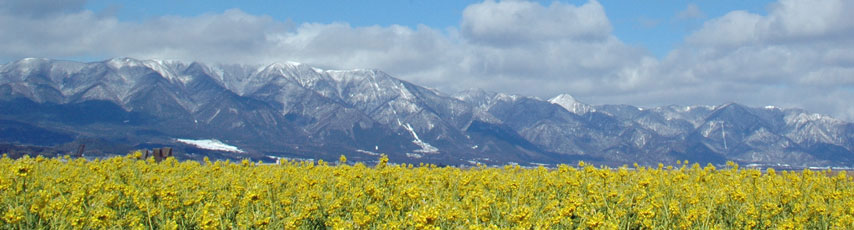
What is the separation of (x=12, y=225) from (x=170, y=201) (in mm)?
1932

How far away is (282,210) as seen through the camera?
10094mm

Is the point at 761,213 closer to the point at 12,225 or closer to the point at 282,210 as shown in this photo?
the point at 282,210

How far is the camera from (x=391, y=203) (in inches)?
403

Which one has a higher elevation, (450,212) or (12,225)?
(450,212)

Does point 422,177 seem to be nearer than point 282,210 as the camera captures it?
No

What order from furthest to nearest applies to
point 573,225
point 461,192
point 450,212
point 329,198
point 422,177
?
point 422,177 → point 461,192 → point 329,198 → point 573,225 → point 450,212

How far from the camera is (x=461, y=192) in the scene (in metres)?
12.3

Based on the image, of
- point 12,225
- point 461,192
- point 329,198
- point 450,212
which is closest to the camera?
point 450,212

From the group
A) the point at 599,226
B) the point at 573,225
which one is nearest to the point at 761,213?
the point at 573,225

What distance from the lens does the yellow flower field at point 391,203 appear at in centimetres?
823

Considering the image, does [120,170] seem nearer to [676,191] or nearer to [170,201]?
[170,201]

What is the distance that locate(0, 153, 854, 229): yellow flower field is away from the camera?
27.0 ft

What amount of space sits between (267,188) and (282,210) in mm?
830

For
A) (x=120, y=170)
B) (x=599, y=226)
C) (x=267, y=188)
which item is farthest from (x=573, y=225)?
(x=120, y=170)
